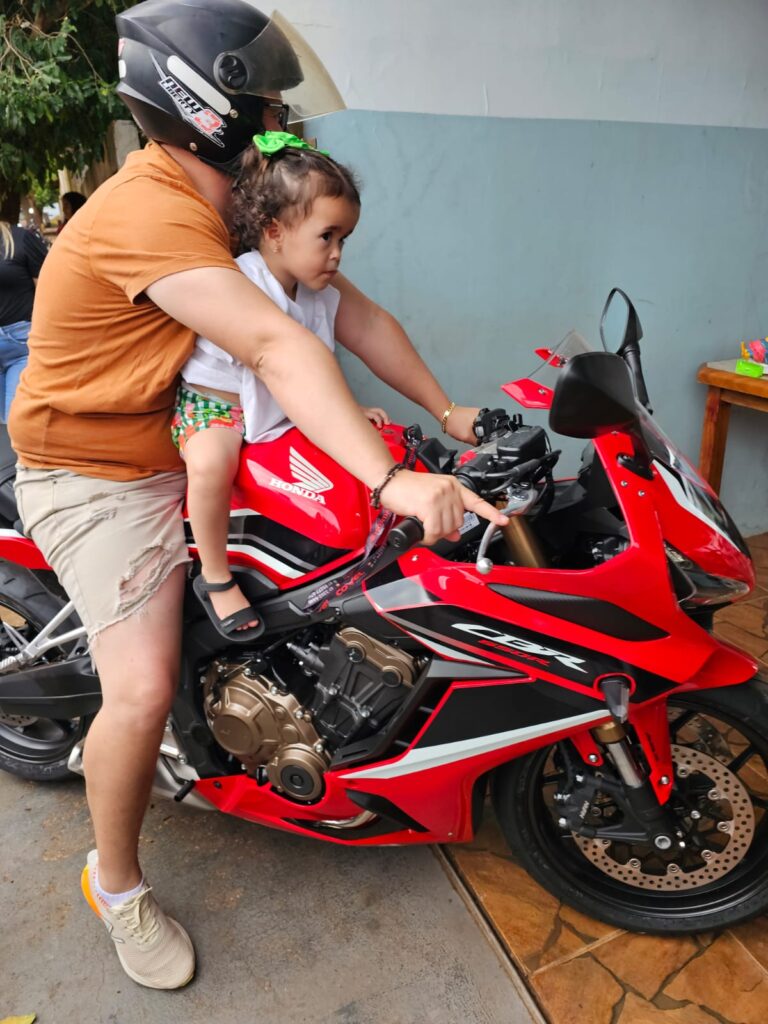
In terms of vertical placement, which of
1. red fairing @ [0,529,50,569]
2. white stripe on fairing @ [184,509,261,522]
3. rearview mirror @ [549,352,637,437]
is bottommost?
red fairing @ [0,529,50,569]

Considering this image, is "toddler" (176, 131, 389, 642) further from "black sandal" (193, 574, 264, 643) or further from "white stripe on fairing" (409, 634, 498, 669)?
"white stripe on fairing" (409, 634, 498, 669)

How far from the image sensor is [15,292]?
4.21 m

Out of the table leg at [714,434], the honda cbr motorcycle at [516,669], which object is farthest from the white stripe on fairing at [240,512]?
the table leg at [714,434]

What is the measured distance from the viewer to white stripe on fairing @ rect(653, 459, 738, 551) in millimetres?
1530

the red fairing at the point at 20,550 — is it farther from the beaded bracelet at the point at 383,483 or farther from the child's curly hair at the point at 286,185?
the beaded bracelet at the point at 383,483

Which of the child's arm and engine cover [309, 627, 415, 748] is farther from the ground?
the child's arm

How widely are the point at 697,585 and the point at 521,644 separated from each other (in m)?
0.37

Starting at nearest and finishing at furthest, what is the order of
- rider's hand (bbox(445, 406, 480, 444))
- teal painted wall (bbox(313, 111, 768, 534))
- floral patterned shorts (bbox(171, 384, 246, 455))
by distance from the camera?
floral patterned shorts (bbox(171, 384, 246, 455))
rider's hand (bbox(445, 406, 480, 444))
teal painted wall (bbox(313, 111, 768, 534))

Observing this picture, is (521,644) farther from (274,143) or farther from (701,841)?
(274,143)

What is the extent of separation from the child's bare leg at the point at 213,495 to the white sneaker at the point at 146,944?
826mm

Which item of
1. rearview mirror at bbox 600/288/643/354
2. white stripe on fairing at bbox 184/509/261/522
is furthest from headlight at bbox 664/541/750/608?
white stripe on fairing at bbox 184/509/261/522

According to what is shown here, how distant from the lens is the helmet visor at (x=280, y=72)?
1.62m

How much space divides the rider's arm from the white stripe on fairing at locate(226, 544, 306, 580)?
1.37ft

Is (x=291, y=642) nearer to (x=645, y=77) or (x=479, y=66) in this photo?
(x=479, y=66)
